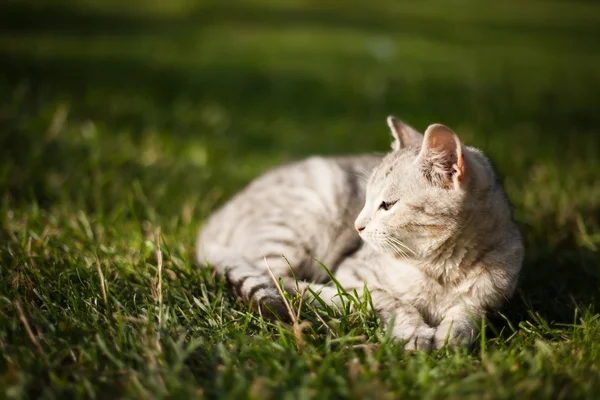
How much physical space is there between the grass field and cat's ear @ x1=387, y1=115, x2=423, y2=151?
2.80 feet

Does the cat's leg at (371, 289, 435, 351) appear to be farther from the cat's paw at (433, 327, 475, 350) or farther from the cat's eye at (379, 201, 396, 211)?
the cat's eye at (379, 201, 396, 211)

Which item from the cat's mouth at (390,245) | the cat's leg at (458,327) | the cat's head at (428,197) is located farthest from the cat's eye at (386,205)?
the cat's leg at (458,327)

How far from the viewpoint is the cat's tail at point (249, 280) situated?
229 centimetres

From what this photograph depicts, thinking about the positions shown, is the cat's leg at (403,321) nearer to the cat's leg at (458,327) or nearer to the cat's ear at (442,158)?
the cat's leg at (458,327)

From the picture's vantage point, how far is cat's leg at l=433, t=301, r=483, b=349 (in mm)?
2146

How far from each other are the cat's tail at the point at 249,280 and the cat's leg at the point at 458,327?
61 centimetres

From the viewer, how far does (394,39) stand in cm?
1036

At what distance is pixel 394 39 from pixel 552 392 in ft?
30.6

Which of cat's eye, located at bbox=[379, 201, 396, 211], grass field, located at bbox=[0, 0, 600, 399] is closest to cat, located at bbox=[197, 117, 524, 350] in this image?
cat's eye, located at bbox=[379, 201, 396, 211]

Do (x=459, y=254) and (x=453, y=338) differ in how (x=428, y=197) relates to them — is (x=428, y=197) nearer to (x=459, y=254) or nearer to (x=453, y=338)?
(x=459, y=254)

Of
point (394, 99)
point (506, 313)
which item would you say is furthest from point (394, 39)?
point (506, 313)

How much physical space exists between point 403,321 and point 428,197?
51 centimetres

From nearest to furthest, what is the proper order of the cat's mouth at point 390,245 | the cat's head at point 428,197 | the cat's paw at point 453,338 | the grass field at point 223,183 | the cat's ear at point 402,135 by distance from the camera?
the grass field at point 223,183 → the cat's paw at point 453,338 → the cat's head at point 428,197 → the cat's mouth at point 390,245 → the cat's ear at point 402,135

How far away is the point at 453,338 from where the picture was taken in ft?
7.12
